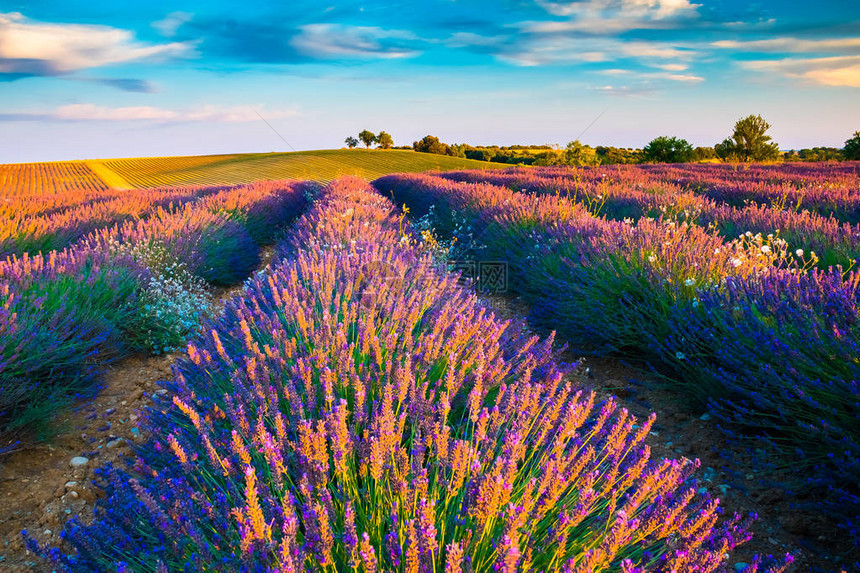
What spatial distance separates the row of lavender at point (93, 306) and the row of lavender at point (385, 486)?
125 cm

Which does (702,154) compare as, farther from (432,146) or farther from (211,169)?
(211,169)

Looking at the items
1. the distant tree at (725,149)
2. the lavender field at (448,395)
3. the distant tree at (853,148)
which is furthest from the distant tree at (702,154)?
the lavender field at (448,395)

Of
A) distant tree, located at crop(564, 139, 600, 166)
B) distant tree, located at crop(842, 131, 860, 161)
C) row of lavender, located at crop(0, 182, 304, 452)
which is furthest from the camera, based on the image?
distant tree, located at crop(564, 139, 600, 166)

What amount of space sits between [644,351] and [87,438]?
3.78m

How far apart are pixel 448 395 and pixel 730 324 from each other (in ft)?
6.33

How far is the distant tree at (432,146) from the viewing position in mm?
54188

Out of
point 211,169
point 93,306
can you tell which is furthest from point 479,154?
point 93,306

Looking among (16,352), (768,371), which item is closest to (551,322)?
(768,371)

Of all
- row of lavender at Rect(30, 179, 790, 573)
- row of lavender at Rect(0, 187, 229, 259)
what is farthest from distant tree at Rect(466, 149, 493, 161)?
row of lavender at Rect(30, 179, 790, 573)

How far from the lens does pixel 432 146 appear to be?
178 feet

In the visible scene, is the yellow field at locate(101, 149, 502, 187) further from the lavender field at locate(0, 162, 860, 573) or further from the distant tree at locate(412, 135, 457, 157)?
the lavender field at locate(0, 162, 860, 573)

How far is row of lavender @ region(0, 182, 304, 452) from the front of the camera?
2.84 m

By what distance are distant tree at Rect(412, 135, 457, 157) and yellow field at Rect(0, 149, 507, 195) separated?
941 cm

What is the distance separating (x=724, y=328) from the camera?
9.09ft
